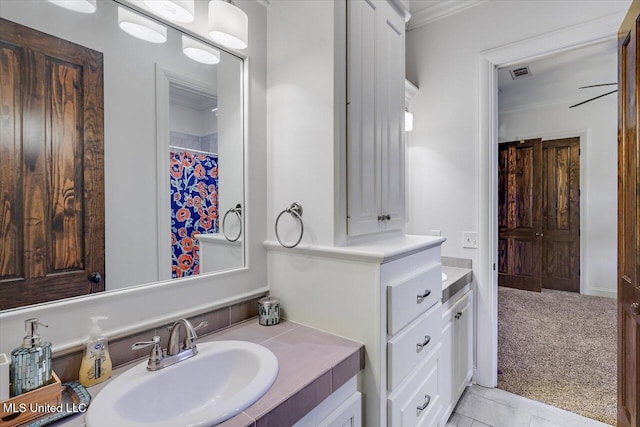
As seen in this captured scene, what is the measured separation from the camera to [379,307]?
1125mm

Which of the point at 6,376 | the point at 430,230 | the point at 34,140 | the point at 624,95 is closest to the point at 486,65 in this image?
the point at 624,95

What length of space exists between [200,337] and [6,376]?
0.57 meters

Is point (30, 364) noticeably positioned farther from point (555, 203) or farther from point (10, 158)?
point (555, 203)

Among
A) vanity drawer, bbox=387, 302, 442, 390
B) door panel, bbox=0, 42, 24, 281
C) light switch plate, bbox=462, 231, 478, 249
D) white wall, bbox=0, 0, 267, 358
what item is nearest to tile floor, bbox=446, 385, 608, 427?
vanity drawer, bbox=387, 302, 442, 390

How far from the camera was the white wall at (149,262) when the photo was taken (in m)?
0.88

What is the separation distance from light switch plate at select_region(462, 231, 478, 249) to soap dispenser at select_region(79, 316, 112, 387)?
2217 millimetres

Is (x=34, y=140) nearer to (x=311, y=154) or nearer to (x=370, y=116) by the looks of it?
(x=311, y=154)

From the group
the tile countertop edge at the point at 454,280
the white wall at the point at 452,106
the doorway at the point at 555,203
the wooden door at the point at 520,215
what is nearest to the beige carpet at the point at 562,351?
the doorway at the point at 555,203

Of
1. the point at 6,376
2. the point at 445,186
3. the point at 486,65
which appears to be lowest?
the point at 6,376

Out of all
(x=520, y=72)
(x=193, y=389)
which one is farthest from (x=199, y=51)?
(x=520, y=72)

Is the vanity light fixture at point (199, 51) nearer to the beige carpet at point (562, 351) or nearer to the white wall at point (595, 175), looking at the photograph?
the beige carpet at point (562, 351)

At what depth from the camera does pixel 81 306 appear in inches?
36.6

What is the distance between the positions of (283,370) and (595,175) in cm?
535
